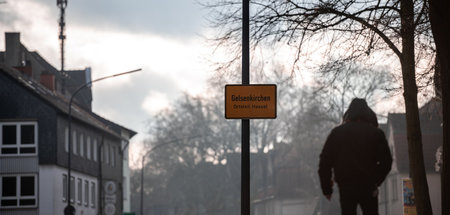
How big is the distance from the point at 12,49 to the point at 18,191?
1709cm

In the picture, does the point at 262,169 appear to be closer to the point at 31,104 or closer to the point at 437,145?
the point at 437,145

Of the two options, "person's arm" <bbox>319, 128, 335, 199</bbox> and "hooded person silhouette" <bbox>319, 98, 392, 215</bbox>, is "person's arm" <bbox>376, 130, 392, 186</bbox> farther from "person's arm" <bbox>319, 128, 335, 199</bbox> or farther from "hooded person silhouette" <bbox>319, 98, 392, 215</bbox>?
"person's arm" <bbox>319, 128, 335, 199</bbox>

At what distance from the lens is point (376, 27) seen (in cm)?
1991

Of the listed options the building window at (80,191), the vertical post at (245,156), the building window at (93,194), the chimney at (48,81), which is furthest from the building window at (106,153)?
the vertical post at (245,156)

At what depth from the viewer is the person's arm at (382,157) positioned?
10.8 metres

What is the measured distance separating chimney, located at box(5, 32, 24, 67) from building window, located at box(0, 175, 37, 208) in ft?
50.0

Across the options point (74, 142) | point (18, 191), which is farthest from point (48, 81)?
point (18, 191)

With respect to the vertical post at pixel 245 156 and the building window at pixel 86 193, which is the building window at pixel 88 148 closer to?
the building window at pixel 86 193

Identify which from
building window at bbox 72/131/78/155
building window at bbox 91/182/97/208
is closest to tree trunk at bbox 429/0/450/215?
building window at bbox 72/131/78/155

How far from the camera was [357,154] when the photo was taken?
10.8m

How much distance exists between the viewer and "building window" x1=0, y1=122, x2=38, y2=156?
55.6m

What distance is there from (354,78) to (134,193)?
5066 cm

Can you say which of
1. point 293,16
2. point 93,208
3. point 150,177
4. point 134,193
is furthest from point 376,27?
point 134,193

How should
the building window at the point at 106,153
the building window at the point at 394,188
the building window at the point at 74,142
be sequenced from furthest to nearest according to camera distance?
the building window at the point at 394,188 < the building window at the point at 106,153 < the building window at the point at 74,142
